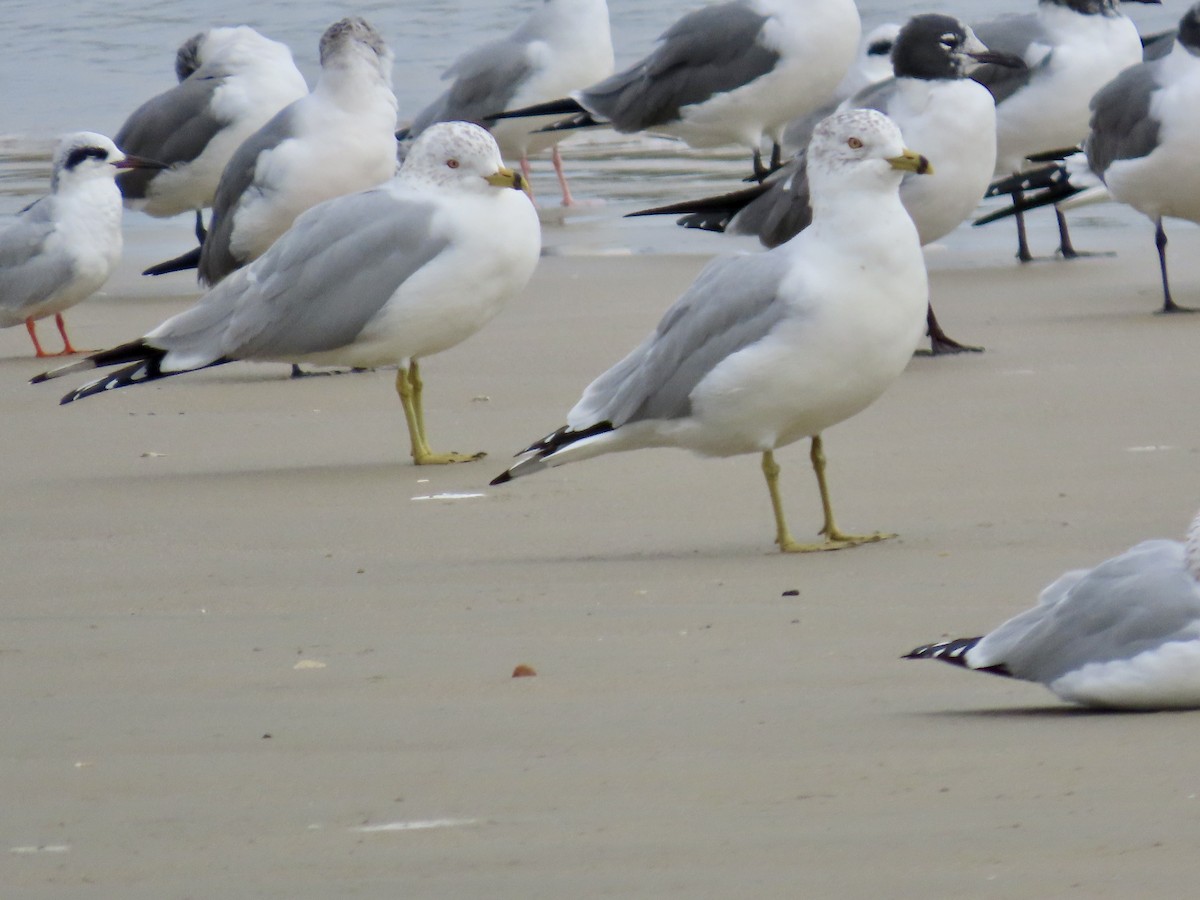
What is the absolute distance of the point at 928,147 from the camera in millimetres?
8633

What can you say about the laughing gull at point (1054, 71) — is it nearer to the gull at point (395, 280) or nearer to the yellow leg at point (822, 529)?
the gull at point (395, 280)

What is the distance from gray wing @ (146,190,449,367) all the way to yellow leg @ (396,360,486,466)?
218 mm

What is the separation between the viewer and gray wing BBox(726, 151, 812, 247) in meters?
8.45

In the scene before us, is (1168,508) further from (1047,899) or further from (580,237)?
(580,237)

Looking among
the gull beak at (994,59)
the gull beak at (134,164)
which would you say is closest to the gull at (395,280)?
the gull beak at (994,59)

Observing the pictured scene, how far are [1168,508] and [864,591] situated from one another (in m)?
1.03

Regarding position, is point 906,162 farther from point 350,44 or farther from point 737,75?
point 737,75

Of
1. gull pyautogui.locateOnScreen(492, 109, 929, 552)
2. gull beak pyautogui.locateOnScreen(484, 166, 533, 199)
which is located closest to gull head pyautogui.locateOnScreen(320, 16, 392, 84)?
gull beak pyautogui.locateOnScreen(484, 166, 533, 199)

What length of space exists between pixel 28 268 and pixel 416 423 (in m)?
3.50

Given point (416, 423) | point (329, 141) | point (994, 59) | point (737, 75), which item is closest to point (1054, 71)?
point (737, 75)

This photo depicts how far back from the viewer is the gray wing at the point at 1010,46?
37.4ft

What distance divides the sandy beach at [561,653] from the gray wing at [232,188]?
1860 millimetres

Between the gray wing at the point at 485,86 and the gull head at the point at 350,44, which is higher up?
the gull head at the point at 350,44

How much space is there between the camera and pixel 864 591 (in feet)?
15.3
